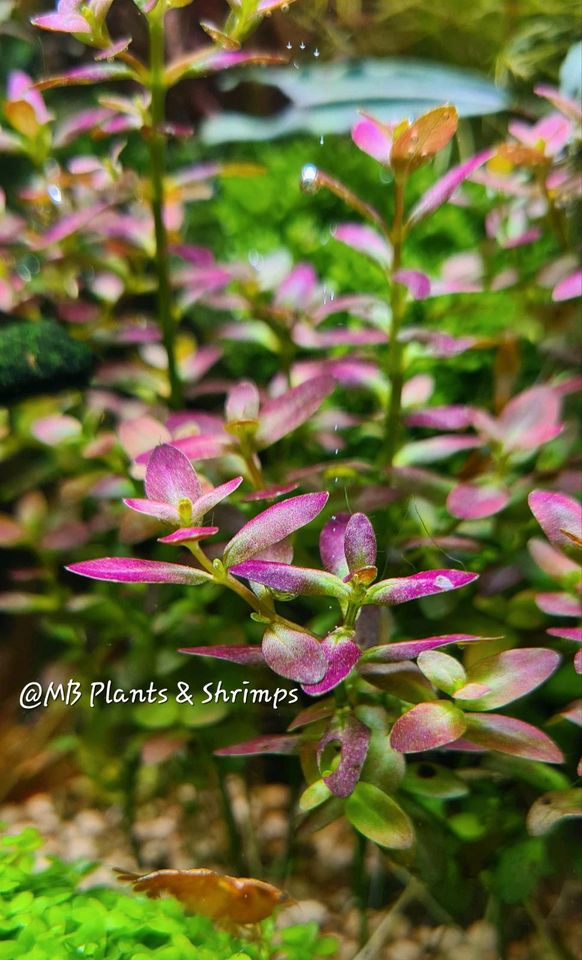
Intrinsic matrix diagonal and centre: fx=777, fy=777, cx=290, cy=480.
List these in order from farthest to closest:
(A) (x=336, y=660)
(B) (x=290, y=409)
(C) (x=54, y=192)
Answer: (C) (x=54, y=192) < (B) (x=290, y=409) < (A) (x=336, y=660)

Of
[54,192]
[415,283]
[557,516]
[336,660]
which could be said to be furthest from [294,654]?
[54,192]

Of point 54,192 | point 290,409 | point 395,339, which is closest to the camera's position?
point 290,409

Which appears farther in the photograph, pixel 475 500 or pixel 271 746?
pixel 475 500

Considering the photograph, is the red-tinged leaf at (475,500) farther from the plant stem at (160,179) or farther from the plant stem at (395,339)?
the plant stem at (160,179)

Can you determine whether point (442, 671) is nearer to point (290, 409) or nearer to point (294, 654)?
point (294, 654)

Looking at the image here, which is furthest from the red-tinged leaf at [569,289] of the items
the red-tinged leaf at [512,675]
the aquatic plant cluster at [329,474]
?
the red-tinged leaf at [512,675]

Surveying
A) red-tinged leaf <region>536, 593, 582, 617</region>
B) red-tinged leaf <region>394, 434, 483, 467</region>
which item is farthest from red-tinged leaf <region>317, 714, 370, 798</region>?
red-tinged leaf <region>394, 434, 483, 467</region>
